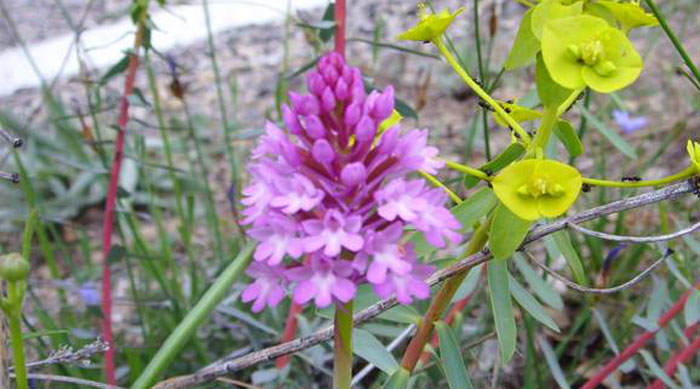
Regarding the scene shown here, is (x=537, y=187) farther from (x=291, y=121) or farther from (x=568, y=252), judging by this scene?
(x=291, y=121)

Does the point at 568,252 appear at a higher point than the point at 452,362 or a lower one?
higher

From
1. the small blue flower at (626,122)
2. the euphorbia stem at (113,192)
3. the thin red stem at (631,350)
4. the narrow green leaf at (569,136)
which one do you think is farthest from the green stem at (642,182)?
the small blue flower at (626,122)

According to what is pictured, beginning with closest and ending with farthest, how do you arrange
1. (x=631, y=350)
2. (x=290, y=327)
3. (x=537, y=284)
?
1. (x=537, y=284)
2. (x=631, y=350)
3. (x=290, y=327)

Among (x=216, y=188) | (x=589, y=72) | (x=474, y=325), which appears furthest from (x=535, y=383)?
(x=216, y=188)

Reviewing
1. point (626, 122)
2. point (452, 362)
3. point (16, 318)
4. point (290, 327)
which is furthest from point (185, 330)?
point (626, 122)

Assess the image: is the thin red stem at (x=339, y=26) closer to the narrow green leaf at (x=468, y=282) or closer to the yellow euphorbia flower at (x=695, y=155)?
the narrow green leaf at (x=468, y=282)

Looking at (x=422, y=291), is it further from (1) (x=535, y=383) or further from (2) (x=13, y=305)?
(1) (x=535, y=383)
